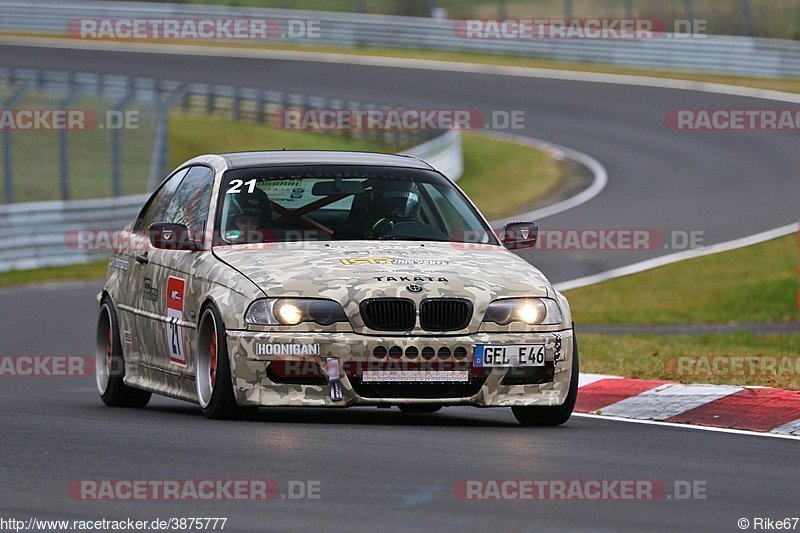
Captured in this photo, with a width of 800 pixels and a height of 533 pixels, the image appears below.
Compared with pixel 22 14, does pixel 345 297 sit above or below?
above

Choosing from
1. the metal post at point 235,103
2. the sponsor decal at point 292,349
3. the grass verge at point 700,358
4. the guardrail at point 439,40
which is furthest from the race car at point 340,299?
the guardrail at point 439,40

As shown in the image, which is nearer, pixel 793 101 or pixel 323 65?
pixel 793 101

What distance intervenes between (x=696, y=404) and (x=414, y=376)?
6.72 feet

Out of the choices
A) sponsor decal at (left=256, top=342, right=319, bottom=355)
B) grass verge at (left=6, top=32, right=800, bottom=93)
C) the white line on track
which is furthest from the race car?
grass verge at (left=6, top=32, right=800, bottom=93)

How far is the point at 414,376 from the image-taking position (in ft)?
28.9

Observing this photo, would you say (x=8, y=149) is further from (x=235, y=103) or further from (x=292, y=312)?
(x=235, y=103)

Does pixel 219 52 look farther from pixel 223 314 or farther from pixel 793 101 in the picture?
pixel 223 314

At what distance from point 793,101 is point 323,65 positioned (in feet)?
45.6

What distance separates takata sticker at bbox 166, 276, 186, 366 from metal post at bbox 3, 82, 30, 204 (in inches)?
528

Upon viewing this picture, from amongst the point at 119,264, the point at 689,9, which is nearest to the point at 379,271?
→ the point at 119,264

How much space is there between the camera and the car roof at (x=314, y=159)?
10.2m

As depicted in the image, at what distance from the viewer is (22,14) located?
52.6 metres

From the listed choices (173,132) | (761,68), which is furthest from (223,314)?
(761,68)

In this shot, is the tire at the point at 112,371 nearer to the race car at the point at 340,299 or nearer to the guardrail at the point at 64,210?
the race car at the point at 340,299
